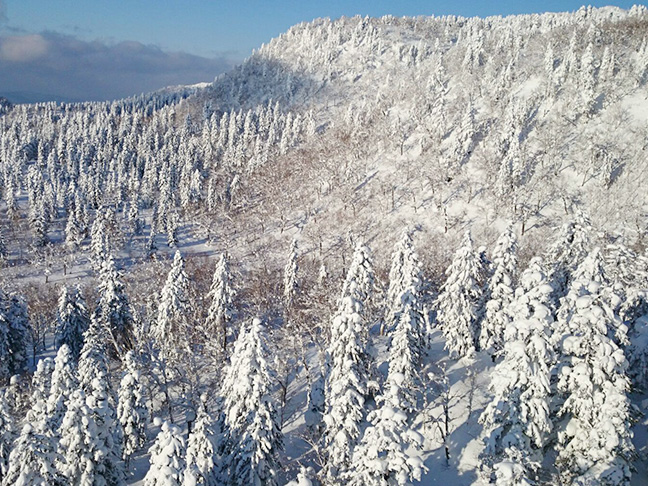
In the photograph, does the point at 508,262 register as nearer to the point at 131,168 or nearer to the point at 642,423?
the point at 642,423

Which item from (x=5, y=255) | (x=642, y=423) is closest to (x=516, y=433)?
(x=642, y=423)

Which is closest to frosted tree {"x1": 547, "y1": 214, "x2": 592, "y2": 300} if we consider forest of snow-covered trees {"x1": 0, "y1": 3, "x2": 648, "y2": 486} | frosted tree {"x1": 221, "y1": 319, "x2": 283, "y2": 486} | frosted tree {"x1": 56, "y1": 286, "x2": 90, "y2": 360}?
forest of snow-covered trees {"x1": 0, "y1": 3, "x2": 648, "y2": 486}

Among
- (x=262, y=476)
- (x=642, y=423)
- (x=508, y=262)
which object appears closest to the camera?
(x=262, y=476)

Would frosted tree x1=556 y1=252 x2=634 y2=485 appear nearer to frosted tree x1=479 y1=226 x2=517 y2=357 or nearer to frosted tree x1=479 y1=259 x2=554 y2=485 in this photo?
frosted tree x1=479 y1=259 x2=554 y2=485

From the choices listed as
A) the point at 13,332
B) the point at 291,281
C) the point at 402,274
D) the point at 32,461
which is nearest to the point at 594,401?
the point at 402,274

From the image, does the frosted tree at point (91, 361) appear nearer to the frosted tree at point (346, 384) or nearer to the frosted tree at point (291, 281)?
the frosted tree at point (346, 384)

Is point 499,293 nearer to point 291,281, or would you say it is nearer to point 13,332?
point 291,281

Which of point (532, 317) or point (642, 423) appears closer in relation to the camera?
point (532, 317)
